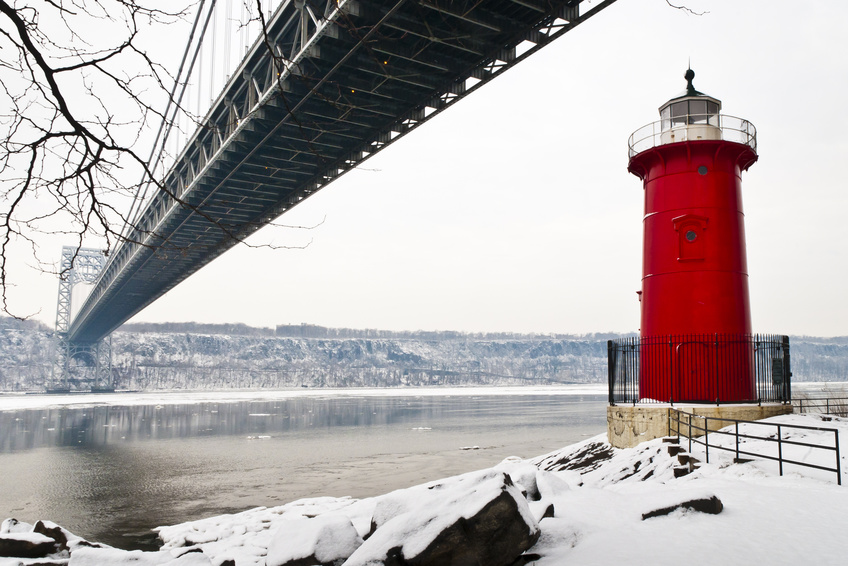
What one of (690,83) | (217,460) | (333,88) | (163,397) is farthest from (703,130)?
(163,397)

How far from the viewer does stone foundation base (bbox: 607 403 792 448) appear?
11328mm

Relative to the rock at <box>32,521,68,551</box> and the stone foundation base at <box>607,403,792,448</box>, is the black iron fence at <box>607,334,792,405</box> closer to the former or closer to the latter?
the stone foundation base at <box>607,403,792,448</box>

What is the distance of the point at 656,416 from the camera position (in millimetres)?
11797

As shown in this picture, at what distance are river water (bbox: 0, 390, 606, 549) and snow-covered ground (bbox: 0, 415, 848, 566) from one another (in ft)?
14.8

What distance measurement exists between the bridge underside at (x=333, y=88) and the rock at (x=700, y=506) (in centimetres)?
469

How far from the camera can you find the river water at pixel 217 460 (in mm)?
13906

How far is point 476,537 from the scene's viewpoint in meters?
5.62

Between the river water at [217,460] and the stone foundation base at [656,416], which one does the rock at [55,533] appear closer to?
the river water at [217,460]

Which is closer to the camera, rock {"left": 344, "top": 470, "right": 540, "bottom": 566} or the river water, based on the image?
rock {"left": 344, "top": 470, "right": 540, "bottom": 566}

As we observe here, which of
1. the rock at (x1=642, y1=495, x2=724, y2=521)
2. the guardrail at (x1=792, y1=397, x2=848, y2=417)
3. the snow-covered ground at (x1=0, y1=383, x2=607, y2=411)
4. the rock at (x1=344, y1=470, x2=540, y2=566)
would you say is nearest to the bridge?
the rock at (x1=344, y1=470, x2=540, y2=566)

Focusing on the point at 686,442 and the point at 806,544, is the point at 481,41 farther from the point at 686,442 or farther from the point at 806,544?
the point at 806,544

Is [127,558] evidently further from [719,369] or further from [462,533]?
[719,369]

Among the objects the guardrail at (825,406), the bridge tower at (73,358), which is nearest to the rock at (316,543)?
the guardrail at (825,406)

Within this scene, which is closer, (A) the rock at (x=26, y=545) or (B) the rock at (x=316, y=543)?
(B) the rock at (x=316, y=543)
